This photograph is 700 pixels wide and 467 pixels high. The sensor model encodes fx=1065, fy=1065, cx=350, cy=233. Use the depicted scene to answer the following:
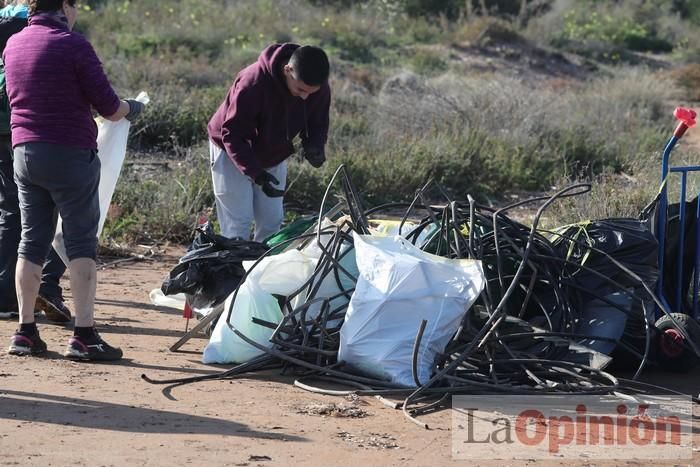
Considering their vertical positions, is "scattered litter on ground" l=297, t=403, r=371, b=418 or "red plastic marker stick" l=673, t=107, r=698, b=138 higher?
"red plastic marker stick" l=673, t=107, r=698, b=138

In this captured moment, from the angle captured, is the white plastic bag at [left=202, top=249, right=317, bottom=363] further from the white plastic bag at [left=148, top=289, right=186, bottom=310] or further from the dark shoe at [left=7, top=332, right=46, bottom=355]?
the white plastic bag at [left=148, top=289, right=186, bottom=310]

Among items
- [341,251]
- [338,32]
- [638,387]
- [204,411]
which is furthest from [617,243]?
[338,32]

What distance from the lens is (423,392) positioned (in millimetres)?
4887

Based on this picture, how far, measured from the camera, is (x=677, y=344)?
547 centimetres

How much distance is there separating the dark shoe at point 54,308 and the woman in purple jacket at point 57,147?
689mm

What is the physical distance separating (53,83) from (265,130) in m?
1.51

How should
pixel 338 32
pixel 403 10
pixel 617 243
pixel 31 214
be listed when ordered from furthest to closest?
pixel 403 10, pixel 338 32, pixel 617 243, pixel 31 214

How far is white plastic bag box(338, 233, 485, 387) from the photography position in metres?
5.05

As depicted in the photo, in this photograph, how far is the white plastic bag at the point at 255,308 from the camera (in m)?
5.42

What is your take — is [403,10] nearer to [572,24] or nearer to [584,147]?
[572,24]

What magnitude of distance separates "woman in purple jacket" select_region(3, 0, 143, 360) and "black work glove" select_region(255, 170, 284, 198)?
1.03 meters

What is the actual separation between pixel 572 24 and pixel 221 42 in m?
12.5

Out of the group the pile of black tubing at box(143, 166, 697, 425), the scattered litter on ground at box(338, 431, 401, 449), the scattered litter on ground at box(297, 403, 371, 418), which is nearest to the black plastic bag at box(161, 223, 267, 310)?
the pile of black tubing at box(143, 166, 697, 425)

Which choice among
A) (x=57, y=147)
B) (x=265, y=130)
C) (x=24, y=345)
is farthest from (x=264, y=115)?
(x=24, y=345)
